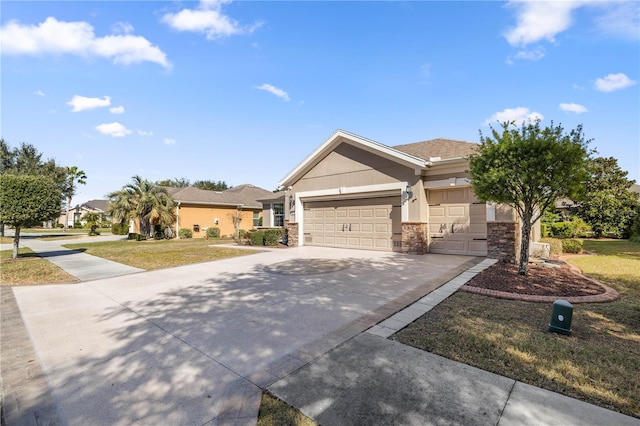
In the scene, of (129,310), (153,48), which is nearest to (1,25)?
(153,48)

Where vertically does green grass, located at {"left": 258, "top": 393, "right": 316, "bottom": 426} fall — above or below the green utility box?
below

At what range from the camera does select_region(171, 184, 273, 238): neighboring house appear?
960 inches

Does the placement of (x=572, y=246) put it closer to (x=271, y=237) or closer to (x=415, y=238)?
(x=415, y=238)

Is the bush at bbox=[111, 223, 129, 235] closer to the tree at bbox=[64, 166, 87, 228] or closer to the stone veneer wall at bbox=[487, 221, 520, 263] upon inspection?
the tree at bbox=[64, 166, 87, 228]

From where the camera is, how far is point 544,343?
11.8 feet

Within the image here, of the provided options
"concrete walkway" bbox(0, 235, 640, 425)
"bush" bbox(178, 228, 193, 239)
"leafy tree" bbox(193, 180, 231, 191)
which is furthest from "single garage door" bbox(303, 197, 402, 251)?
"leafy tree" bbox(193, 180, 231, 191)

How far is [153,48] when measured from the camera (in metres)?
10.9

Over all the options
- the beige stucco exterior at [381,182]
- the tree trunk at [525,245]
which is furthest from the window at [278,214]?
the tree trunk at [525,245]

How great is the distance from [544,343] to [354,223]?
1006cm

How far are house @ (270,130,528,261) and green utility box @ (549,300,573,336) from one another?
6518mm

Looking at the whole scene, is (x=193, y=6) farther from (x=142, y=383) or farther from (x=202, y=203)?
(x=202, y=203)

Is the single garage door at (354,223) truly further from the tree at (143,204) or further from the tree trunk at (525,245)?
the tree at (143,204)

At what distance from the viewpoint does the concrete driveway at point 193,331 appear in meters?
2.62

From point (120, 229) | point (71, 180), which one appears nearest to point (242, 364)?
point (120, 229)
